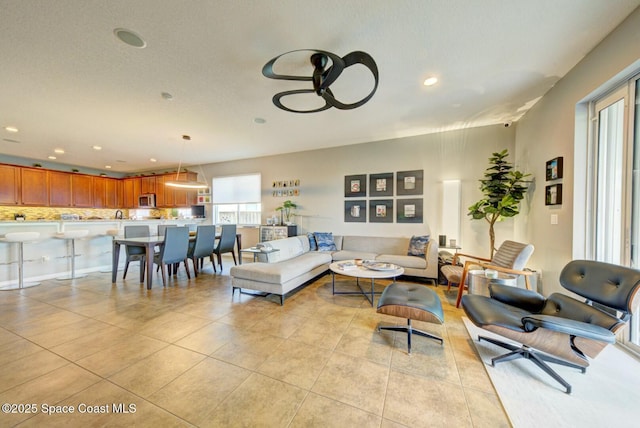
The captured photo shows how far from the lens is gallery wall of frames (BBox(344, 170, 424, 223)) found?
15.4ft

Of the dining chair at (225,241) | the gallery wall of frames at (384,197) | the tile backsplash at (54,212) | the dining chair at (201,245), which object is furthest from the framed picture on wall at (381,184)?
the tile backsplash at (54,212)

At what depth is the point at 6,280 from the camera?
379cm

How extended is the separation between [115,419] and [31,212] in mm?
8688

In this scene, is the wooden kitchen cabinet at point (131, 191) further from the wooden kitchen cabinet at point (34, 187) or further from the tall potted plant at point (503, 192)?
the tall potted plant at point (503, 192)

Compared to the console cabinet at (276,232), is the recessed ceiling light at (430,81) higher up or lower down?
higher up

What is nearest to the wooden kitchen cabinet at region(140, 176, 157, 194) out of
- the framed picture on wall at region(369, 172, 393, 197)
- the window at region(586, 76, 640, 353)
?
the framed picture on wall at region(369, 172, 393, 197)

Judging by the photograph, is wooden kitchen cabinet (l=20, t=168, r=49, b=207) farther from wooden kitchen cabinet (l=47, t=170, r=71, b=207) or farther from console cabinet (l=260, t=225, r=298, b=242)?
console cabinet (l=260, t=225, r=298, b=242)

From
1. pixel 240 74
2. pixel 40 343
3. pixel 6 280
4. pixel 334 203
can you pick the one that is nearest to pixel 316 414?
pixel 40 343

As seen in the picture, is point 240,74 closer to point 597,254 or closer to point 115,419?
point 115,419

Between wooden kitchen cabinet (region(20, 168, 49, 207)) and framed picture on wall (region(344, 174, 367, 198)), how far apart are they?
839cm

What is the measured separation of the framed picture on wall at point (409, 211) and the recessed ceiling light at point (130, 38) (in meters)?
4.53

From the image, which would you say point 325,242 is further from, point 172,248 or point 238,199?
point 238,199

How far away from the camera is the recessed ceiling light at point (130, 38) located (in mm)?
1934

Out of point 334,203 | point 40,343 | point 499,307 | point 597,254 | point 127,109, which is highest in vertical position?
point 127,109
